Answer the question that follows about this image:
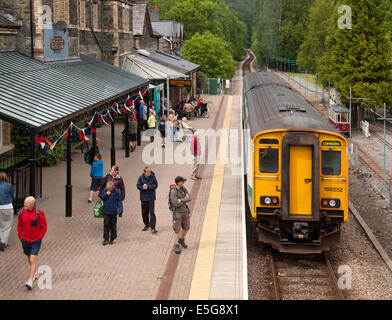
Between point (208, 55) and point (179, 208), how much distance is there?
4251 cm

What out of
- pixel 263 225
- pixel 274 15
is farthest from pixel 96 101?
pixel 274 15

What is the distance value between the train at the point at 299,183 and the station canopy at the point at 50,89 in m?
4.69

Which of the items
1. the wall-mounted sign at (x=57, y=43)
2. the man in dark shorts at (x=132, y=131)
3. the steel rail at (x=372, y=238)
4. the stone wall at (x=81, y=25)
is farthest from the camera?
the man in dark shorts at (x=132, y=131)

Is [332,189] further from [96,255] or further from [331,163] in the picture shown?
[96,255]

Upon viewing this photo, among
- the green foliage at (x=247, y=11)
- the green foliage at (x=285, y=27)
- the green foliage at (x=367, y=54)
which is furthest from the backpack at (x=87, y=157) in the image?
the green foliage at (x=247, y=11)

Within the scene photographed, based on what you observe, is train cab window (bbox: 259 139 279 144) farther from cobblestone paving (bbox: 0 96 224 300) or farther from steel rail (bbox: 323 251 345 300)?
steel rail (bbox: 323 251 345 300)

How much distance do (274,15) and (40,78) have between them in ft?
289

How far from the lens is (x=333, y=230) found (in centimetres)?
1229

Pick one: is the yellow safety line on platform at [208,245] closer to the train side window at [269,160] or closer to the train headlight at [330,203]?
the train side window at [269,160]

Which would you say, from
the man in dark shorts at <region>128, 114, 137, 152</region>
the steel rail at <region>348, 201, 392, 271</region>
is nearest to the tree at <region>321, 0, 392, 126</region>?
the man in dark shorts at <region>128, 114, 137, 152</region>

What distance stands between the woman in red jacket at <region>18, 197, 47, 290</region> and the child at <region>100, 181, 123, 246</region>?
2.20 metres

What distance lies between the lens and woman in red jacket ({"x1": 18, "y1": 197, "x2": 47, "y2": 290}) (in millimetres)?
9625

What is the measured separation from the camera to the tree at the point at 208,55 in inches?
2045

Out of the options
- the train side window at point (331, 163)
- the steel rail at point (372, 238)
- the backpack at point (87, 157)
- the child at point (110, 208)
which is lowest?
the steel rail at point (372, 238)
